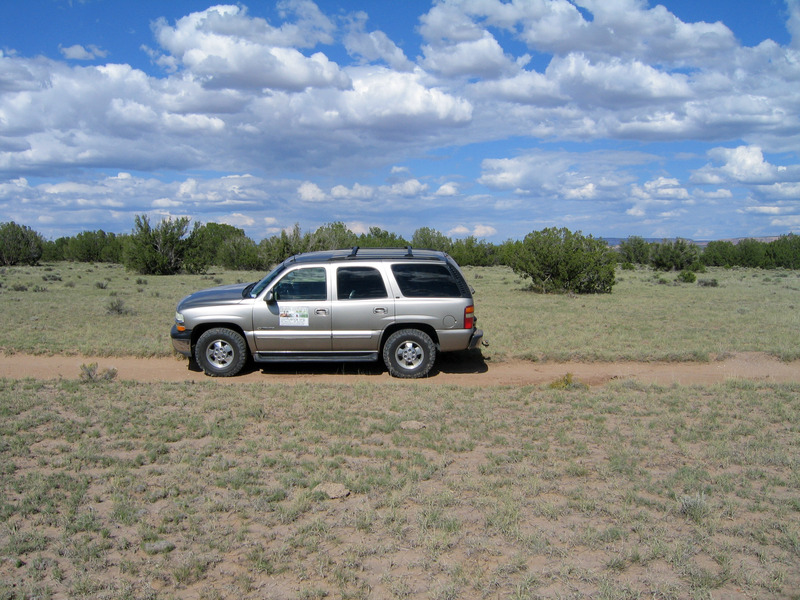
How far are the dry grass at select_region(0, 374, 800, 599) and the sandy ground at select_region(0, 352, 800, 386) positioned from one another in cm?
147

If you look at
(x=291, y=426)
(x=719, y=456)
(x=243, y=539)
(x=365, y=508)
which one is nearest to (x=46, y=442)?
(x=291, y=426)

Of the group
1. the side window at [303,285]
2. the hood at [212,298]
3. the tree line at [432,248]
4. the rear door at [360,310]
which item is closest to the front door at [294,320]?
the side window at [303,285]

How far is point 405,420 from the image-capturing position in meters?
7.21

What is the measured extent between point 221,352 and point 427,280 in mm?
3425

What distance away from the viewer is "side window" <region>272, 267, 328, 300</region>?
9492 mm

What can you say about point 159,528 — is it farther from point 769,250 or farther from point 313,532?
point 769,250

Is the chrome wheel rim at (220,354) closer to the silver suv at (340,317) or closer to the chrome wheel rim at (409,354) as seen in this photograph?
the silver suv at (340,317)

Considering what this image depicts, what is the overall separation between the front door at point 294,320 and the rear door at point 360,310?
0.17m

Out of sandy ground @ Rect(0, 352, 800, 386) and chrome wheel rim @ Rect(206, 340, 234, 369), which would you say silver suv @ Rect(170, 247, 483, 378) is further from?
sandy ground @ Rect(0, 352, 800, 386)

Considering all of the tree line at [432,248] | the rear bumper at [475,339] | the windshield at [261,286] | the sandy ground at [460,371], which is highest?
the tree line at [432,248]

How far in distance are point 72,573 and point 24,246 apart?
51.6 m

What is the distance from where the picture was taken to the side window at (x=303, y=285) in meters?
9.49

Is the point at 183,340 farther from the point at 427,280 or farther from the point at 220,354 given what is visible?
the point at 427,280

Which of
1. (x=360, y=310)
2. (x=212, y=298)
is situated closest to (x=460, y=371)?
(x=360, y=310)
